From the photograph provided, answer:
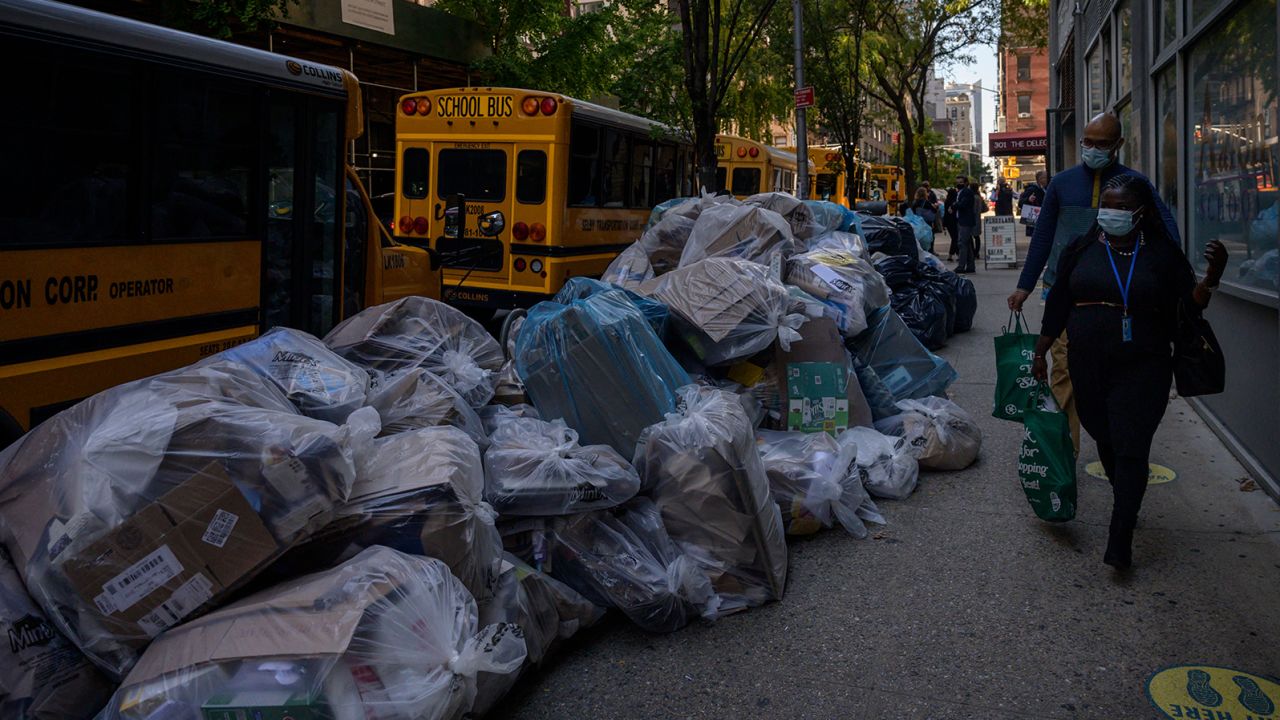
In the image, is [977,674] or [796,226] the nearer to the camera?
[977,674]

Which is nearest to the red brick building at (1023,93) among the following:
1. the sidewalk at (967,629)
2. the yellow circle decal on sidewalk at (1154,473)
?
the yellow circle decal on sidewalk at (1154,473)

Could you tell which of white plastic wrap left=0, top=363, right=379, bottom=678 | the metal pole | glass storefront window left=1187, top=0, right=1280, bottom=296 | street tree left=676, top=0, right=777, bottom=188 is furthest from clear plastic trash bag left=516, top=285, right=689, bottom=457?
the metal pole

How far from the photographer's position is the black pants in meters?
4.07

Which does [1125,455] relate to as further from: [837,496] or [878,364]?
[878,364]

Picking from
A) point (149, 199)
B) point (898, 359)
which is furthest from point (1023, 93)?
point (149, 199)

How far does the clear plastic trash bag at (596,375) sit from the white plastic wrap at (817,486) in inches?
27.2

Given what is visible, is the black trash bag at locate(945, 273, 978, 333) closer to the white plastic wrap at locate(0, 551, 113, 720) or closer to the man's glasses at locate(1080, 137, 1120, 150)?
the man's glasses at locate(1080, 137, 1120, 150)

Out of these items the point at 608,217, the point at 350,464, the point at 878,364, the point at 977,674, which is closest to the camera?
the point at 350,464

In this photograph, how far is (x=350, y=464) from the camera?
2.93 metres

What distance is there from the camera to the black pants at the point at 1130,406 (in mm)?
4074

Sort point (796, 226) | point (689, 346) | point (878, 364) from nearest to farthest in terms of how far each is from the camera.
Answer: point (689, 346), point (878, 364), point (796, 226)

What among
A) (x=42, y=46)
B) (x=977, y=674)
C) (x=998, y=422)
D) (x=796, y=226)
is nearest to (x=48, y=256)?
(x=42, y=46)

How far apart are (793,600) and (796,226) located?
4066mm

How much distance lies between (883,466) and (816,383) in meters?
0.57
